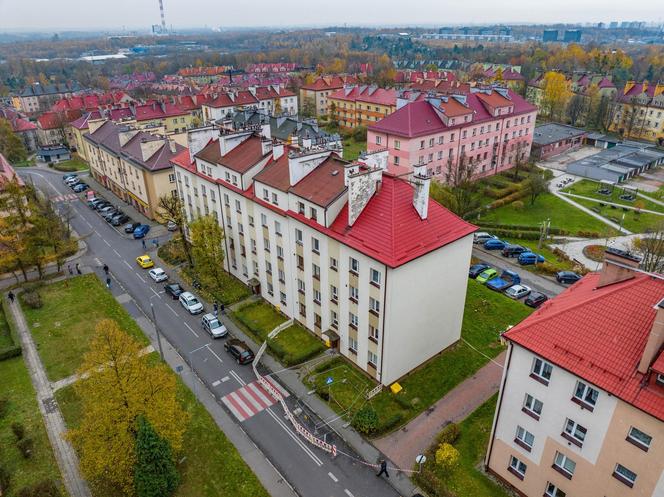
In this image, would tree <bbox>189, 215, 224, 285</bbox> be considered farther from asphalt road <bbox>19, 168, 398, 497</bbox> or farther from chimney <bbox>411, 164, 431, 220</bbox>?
chimney <bbox>411, 164, 431, 220</bbox>

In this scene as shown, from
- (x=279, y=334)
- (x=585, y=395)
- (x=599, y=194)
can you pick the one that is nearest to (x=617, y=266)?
(x=585, y=395)

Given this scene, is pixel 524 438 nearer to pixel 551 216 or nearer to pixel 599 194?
pixel 551 216

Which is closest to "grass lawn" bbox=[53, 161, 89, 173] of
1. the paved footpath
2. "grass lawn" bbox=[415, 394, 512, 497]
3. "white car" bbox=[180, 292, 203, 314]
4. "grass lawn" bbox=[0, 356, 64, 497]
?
the paved footpath

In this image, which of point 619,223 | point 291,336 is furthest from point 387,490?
point 619,223

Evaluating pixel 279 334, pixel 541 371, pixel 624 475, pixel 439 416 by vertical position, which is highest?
pixel 541 371

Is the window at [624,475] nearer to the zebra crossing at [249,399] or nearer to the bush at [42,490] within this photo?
the zebra crossing at [249,399]
